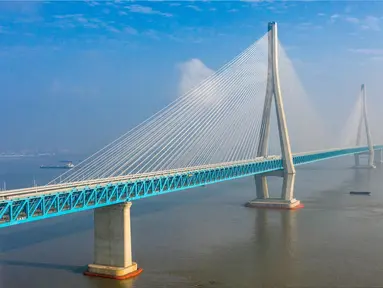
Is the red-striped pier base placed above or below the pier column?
below

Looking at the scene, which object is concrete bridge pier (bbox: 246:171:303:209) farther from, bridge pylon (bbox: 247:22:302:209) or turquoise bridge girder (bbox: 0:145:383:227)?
turquoise bridge girder (bbox: 0:145:383:227)

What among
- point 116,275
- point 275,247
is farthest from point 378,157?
point 116,275

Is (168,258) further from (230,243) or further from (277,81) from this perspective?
(277,81)

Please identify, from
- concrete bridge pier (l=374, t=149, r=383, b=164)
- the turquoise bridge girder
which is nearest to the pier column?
concrete bridge pier (l=374, t=149, r=383, b=164)

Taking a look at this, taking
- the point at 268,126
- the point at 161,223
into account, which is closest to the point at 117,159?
the point at 161,223

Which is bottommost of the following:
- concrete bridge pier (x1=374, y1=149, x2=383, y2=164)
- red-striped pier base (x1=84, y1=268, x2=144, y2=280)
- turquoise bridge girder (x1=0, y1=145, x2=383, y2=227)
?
red-striped pier base (x1=84, y1=268, x2=144, y2=280)

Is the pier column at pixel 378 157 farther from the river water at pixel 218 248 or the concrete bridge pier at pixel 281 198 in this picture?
the concrete bridge pier at pixel 281 198

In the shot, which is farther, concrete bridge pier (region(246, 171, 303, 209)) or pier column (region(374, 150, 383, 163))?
pier column (region(374, 150, 383, 163))

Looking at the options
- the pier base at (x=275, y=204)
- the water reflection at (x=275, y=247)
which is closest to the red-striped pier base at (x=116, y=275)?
the water reflection at (x=275, y=247)

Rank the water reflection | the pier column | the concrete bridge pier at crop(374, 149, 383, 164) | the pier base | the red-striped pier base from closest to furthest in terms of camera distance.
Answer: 1. the red-striped pier base
2. the water reflection
3. the pier base
4. the concrete bridge pier at crop(374, 149, 383, 164)
5. the pier column
